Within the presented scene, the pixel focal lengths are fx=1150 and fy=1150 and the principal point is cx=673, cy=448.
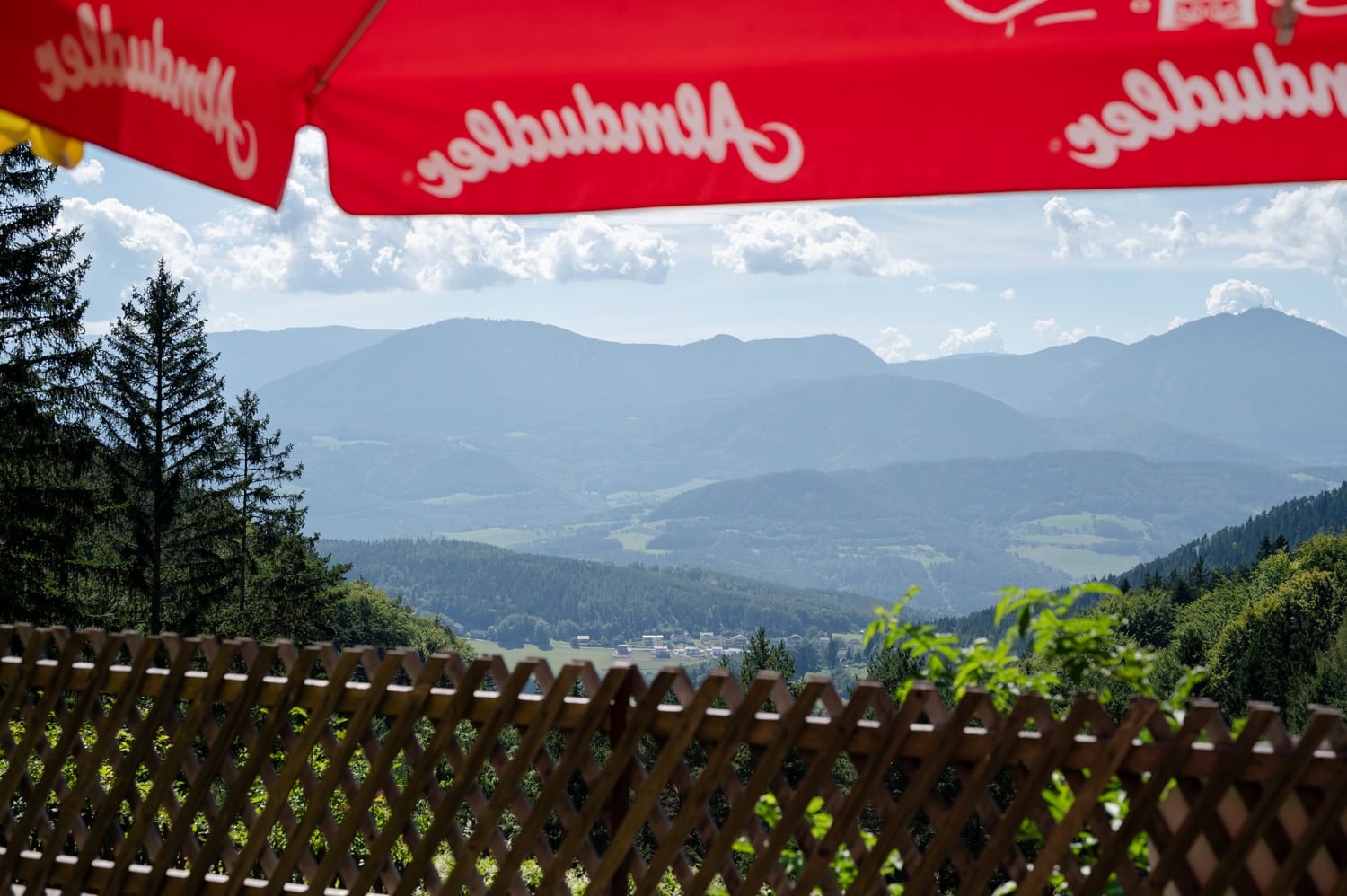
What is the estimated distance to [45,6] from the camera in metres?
2.09

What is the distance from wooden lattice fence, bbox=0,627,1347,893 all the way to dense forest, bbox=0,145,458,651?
16.8 metres

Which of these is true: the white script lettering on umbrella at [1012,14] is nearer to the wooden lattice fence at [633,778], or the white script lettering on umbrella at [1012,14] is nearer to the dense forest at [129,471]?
the wooden lattice fence at [633,778]

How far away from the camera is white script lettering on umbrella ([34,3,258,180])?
6.94 ft

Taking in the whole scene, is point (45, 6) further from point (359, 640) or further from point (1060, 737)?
point (359, 640)

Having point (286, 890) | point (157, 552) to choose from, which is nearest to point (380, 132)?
point (286, 890)

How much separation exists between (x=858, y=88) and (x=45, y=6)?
59.3 inches

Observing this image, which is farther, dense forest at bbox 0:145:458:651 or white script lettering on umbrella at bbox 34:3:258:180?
dense forest at bbox 0:145:458:651

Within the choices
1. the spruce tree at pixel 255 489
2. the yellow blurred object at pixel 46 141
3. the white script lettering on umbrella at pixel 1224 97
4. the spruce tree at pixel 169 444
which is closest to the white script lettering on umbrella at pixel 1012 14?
the white script lettering on umbrella at pixel 1224 97

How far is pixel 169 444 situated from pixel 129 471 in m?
1.56

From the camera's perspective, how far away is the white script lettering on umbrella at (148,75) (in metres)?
2.12

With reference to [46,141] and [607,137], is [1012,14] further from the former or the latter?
[46,141]

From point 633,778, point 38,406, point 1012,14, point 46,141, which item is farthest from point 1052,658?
point 38,406

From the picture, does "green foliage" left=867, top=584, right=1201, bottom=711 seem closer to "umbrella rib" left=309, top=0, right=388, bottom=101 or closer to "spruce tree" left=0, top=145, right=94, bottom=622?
"umbrella rib" left=309, top=0, right=388, bottom=101

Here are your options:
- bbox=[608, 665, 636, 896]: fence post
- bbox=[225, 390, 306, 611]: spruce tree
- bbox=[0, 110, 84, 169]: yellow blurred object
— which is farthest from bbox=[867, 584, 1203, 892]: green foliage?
bbox=[225, 390, 306, 611]: spruce tree
